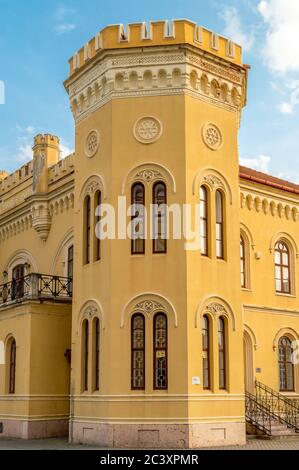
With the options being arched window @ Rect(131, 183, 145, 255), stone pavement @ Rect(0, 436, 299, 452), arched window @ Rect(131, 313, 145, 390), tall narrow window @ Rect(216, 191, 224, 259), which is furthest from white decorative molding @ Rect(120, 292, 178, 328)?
stone pavement @ Rect(0, 436, 299, 452)

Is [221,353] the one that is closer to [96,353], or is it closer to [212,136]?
[96,353]

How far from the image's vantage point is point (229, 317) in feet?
71.2

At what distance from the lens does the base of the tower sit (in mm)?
19672

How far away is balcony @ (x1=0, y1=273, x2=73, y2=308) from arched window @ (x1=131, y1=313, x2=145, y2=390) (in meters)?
5.00

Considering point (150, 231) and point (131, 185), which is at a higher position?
point (131, 185)

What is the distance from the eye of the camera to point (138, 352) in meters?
20.7

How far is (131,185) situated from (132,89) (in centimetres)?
297

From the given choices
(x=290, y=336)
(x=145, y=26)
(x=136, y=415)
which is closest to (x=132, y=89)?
(x=145, y=26)

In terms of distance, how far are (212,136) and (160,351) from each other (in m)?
6.83

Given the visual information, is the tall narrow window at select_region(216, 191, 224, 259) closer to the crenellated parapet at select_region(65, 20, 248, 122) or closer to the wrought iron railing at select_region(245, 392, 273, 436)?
the crenellated parapet at select_region(65, 20, 248, 122)

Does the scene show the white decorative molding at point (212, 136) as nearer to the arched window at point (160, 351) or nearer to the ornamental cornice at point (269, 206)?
the ornamental cornice at point (269, 206)

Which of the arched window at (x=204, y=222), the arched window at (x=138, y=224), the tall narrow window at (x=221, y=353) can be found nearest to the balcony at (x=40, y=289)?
the arched window at (x=138, y=224)

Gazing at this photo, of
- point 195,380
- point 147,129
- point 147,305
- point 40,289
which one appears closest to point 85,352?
point 147,305
